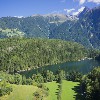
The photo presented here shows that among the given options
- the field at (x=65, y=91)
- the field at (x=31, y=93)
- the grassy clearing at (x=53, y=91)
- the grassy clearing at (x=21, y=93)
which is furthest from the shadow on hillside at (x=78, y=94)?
the grassy clearing at (x=21, y=93)

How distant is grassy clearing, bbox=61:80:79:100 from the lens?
492 ft

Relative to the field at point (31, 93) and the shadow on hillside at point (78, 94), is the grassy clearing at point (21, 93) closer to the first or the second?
the field at point (31, 93)

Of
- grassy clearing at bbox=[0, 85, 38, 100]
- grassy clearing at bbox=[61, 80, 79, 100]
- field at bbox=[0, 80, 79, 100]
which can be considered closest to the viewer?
grassy clearing at bbox=[0, 85, 38, 100]

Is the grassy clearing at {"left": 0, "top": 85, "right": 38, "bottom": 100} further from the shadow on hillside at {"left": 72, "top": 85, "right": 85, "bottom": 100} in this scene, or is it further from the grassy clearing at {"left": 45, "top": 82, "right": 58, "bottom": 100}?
the shadow on hillside at {"left": 72, "top": 85, "right": 85, "bottom": 100}

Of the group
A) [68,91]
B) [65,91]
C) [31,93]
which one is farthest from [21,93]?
[68,91]

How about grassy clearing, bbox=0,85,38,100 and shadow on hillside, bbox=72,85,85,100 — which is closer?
grassy clearing, bbox=0,85,38,100

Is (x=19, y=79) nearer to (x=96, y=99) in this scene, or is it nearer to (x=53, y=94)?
(x=53, y=94)

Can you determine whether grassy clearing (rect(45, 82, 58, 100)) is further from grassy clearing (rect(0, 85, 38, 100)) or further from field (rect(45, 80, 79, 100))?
grassy clearing (rect(0, 85, 38, 100))

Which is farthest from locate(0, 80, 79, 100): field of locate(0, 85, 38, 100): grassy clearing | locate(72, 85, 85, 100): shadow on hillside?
locate(72, 85, 85, 100): shadow on hillside

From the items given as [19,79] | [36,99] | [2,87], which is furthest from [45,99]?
[19,79]

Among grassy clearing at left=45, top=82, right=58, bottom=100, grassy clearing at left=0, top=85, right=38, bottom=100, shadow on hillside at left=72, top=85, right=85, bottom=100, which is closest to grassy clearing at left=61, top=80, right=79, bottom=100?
shadow on hillside at left=72, top=85, right=85, bottom=100

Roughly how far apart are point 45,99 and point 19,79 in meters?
49.2

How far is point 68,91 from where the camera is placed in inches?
6491

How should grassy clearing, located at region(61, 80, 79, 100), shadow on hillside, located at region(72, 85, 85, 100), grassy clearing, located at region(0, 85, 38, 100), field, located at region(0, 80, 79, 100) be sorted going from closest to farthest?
grassy clearing, located at region(0, 85, 38, 100) → shadow on hillside, located at region(72, 85, 85, 100) → field, located at region(0, 80, 79, 100) → grassy clearing, located at region(61, 80, 79, 100)
